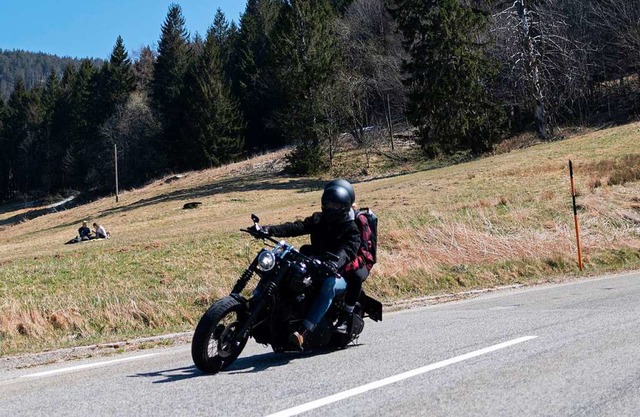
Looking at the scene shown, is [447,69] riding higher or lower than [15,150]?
lower

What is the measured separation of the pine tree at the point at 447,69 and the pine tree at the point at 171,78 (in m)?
44.1

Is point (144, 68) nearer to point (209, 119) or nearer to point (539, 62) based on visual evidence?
point (209, 119)

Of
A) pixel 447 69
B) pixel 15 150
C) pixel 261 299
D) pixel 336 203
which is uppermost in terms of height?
pixel 15 150

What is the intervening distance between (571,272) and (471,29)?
34.6m

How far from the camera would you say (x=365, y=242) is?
8320mm

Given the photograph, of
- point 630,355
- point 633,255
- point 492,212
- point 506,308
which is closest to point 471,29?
point 492,212

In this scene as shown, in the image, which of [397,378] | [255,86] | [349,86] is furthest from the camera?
[255,86]

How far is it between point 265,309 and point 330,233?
4.03 feet

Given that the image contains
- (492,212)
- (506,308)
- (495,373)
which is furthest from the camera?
(492,212)

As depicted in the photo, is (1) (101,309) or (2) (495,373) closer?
(2) (495,373)

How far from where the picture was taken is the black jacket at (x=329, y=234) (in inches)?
314

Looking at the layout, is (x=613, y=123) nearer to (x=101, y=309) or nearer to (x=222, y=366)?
(x=101, y=309)

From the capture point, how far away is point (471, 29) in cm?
4916

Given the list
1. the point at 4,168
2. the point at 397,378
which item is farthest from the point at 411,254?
the point at 4,168
